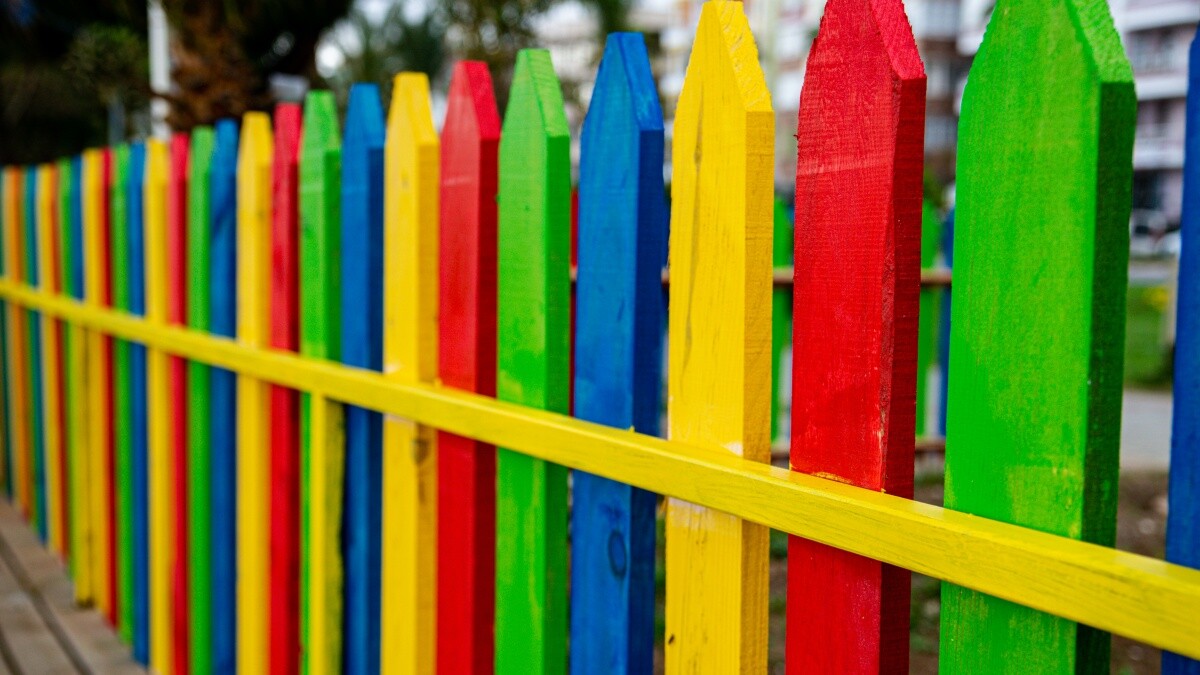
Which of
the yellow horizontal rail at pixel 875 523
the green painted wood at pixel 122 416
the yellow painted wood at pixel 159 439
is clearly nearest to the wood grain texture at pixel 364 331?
the yellow horizontal rail at pixel 875 523

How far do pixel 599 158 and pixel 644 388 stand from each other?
1.02 feet

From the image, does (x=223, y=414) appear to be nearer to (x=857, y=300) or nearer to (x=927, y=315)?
(x=857, y=300)

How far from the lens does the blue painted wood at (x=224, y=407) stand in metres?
2.76

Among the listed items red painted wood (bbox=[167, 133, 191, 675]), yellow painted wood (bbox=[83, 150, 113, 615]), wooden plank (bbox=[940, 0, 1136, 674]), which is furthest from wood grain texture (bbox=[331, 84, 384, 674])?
yellow painted wood (bbox=[83, 150, 113, 615])

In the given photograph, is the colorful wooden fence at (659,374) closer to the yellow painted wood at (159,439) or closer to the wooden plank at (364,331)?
the wooden plank at (364,331)

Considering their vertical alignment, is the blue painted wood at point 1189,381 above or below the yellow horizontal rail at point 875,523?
above

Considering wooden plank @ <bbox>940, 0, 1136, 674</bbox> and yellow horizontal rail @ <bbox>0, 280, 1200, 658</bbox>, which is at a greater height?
wooden plank @ <bbox>940, 0, 1136, 674</bbox>

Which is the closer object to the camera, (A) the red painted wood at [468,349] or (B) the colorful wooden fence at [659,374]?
(B) the colorful wooden fence at [659,374]

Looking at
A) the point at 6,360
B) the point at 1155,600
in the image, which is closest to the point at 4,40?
the point at 6,360

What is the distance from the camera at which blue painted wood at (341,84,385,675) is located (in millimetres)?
2125

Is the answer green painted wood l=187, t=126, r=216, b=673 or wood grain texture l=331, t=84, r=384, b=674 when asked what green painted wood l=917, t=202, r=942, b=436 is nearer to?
green painted wood l=187, t=126, r=216, b=673

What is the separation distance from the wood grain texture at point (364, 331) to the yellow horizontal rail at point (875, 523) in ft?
0.66

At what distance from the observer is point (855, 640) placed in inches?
48.2

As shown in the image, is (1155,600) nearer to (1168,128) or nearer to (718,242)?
(718,242)
